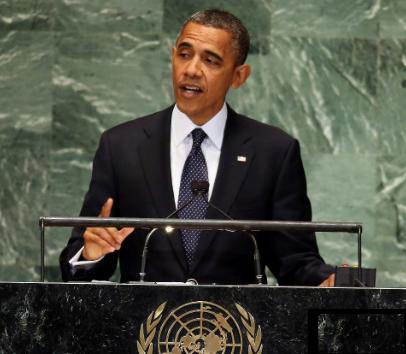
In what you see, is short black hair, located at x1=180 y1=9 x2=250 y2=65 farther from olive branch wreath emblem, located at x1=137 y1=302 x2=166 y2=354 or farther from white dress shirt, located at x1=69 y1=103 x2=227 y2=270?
olive branch wreath emblem, located at x1=137 y1=302 x2=166 y2=354

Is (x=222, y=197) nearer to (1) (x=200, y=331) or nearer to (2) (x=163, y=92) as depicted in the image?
(1) (x=200, y=331)

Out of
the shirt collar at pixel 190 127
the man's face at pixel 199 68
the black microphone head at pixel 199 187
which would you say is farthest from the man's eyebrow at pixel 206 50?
the black microphone head at pixel 199 187

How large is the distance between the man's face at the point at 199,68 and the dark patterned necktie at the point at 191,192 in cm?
12

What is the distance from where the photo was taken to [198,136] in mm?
5039

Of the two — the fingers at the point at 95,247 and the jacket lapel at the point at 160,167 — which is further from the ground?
the jacket lapel at the point at 160,167

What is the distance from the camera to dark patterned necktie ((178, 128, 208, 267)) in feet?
15.9

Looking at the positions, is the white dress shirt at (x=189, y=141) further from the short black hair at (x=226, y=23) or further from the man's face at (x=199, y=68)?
the short black hair at (x=226, y=23)

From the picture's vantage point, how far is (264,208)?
496 cm

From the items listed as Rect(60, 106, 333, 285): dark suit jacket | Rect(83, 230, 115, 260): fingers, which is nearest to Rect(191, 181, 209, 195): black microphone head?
Rect(83, 230, 115, 260): fingers

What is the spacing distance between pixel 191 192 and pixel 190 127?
335 millimetres

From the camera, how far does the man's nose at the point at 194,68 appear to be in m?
4.95

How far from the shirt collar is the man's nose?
0.20 metres

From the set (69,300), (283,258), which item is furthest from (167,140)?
(69,300)

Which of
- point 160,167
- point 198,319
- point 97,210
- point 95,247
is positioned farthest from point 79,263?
point 198,319
